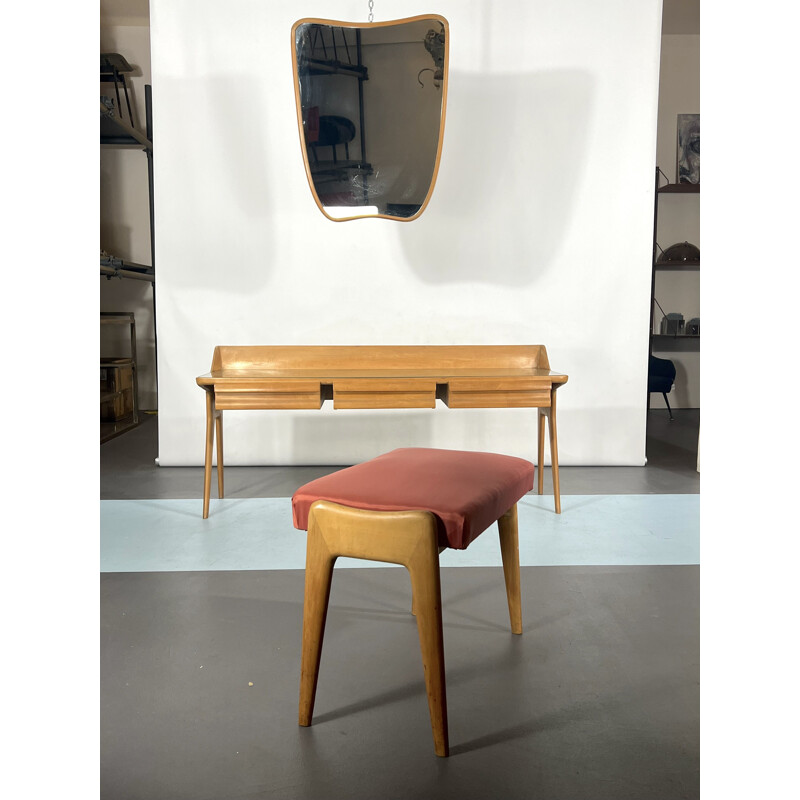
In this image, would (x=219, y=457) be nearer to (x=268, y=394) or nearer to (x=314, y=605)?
(x=268, y=394)

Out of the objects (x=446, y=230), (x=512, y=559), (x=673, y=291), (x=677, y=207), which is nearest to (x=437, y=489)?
(x=512, y=559)

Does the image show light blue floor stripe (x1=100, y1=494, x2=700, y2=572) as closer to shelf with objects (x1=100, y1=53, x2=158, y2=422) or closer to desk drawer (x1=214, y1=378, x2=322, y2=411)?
desk drawer (x1=214, y1=378, x2=322, y2=411)

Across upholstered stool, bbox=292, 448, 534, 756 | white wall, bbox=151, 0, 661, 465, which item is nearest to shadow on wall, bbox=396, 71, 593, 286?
white wall, bbox=151, 0, 661, 465

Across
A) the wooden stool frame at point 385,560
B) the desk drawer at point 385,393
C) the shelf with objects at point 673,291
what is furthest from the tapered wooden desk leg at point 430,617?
the shelf with objects at point 673,291

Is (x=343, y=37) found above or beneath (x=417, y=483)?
above

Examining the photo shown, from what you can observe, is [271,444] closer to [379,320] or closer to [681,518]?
[379,320]

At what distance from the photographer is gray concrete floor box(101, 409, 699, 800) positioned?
1.23 m

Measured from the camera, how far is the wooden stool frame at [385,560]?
4.08 ft

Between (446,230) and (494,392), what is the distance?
1409 mm

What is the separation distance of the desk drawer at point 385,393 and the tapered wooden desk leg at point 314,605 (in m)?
1.57

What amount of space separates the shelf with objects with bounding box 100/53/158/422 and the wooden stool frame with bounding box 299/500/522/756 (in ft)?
12.9
